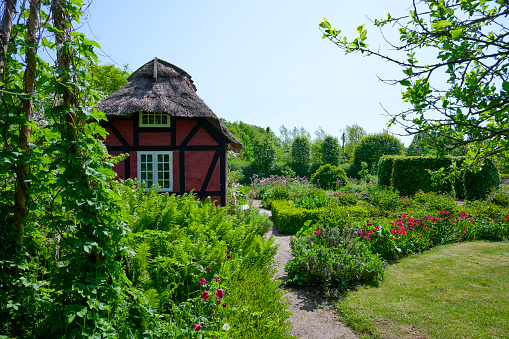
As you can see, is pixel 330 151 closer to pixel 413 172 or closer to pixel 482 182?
pixel 413 172

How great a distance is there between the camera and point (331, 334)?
11.7ft

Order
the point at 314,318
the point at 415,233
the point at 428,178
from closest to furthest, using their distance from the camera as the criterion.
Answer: the point at 314,318 < the point at 415,233 < the point at 428,178

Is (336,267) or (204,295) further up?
(204,295)

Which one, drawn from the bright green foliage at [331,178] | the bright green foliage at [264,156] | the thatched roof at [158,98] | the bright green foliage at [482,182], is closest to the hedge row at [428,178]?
the bright green foliage at [482,182]

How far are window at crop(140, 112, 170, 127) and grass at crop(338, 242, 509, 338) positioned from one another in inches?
291

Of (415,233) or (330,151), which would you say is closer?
(415,233)

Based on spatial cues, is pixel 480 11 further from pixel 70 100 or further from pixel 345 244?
pixel 345 244

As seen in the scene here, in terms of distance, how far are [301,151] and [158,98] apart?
15085 millimetres

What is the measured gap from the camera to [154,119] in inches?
378

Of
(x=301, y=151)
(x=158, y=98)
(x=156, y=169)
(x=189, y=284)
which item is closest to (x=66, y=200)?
(x=189, y=284)

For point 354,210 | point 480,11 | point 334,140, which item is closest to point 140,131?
point 354,210

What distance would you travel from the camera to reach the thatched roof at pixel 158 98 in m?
9.02

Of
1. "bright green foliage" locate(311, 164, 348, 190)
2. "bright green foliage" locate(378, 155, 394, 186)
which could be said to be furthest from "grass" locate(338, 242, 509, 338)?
"bright green foliage" locate(311, 164, 348, 190)

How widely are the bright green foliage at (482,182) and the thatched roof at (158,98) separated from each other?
9821 millimetres
